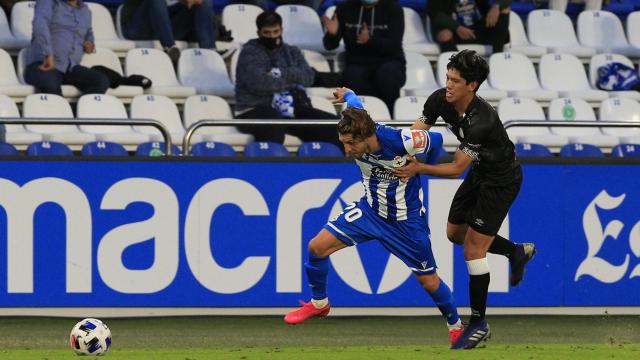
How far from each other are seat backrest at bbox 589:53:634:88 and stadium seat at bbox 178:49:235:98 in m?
4.46

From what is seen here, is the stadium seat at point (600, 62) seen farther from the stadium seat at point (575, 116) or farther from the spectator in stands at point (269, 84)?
the spectator in stands at point (269, 84)

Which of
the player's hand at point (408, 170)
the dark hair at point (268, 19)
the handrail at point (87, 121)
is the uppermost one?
the dark hair at point (268, 19)

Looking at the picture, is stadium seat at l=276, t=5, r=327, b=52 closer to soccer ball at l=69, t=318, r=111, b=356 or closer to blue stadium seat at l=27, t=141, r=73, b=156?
blue stadium seat at l=27, t=141, r=73, b=156

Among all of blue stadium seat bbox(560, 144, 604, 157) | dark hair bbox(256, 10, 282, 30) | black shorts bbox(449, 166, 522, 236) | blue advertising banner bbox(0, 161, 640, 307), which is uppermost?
dark hair bbox(256, 10, 282, 30)

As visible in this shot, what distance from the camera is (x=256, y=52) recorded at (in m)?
13.7

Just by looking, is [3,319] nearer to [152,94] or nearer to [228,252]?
[228,252]

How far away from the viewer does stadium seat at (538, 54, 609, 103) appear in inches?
640

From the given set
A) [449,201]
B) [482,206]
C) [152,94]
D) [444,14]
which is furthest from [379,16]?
[482,206]

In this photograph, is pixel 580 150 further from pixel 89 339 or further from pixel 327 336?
pixel 89 339

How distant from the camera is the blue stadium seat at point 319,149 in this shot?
→ 41.3 ft

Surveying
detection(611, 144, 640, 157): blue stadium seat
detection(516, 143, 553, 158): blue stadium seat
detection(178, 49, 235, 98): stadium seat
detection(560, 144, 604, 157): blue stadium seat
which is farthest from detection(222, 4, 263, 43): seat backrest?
detection(611, 144, 640, 157): blue stadium seat

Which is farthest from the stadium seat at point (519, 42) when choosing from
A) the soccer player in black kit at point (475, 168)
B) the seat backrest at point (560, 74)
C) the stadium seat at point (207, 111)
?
the soccer player in black kit at point (475, 168)

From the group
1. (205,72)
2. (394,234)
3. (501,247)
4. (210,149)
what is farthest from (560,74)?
(394,234)

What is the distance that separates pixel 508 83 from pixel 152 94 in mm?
4231
